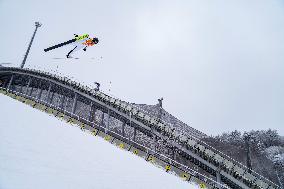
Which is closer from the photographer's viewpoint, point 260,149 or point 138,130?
point 138,130

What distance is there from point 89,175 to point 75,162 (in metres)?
1.01

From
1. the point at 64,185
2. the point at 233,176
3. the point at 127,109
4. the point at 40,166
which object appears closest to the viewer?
the point at 64,185

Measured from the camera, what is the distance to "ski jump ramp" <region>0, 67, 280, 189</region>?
23.2m

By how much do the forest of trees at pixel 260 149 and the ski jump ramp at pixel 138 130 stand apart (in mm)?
2897

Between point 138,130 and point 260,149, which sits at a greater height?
point 260,149

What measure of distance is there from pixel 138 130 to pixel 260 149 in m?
23.9

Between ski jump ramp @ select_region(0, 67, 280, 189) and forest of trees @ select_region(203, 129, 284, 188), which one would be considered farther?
forest of trees @ select_region(203, 129, 284, 188)

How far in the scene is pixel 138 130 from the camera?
1380 inches

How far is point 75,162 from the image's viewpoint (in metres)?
7.71

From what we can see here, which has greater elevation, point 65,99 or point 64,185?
point 65,99

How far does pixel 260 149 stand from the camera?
4338cm

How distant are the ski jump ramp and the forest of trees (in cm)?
290

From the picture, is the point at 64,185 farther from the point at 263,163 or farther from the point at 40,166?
the point at 263,163

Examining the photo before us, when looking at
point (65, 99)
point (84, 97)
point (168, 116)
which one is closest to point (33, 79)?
point (65, 99)
